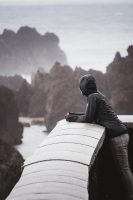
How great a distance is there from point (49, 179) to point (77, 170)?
293 millimetres

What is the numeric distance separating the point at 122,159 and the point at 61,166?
135cm

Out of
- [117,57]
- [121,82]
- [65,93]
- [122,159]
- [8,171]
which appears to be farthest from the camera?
[65,93]

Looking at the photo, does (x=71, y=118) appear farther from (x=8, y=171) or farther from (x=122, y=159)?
(x=8, y=171)

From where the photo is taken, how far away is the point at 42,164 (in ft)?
9.93

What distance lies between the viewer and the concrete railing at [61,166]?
238 cm

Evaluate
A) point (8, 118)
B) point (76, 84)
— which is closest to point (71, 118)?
point (8, 118)

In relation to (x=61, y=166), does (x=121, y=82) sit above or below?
above

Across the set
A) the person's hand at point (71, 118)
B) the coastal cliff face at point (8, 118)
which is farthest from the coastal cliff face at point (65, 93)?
the person's hand at point (71, 118)

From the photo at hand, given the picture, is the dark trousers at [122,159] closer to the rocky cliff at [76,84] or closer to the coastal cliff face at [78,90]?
the coastal cliff face at [78,90]

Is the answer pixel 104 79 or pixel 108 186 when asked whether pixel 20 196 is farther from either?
pixel 104 79

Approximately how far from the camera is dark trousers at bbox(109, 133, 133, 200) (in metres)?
4.07

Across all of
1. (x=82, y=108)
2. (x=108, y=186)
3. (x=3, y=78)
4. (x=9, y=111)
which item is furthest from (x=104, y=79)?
(x=108, y=186)

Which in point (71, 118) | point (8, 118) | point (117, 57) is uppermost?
point (117, 57)

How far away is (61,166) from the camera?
290 centimetres
